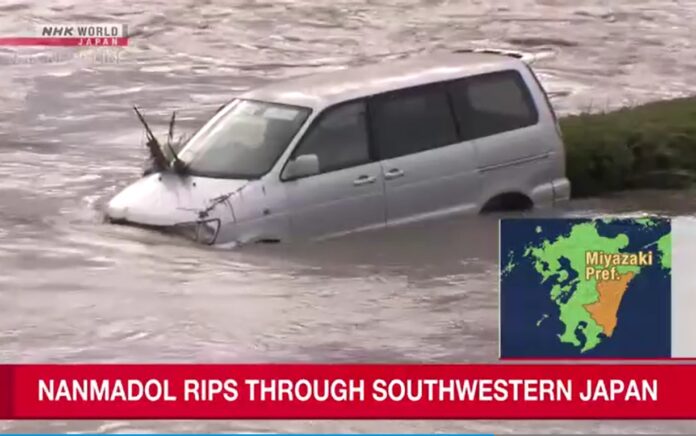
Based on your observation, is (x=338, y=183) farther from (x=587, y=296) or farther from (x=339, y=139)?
(x=587, y=296)

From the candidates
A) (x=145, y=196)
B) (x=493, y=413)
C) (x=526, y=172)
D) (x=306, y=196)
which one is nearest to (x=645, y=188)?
(x=526, y=172)

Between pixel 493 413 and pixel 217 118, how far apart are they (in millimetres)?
4179

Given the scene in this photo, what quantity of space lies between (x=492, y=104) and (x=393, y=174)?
964 mm

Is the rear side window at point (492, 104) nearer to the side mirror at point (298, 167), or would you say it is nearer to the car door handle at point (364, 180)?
the car door handle at point (364, 180)

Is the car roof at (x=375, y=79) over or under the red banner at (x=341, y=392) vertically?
over

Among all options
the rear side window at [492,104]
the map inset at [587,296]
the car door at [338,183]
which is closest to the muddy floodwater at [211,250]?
the car door at [338,183]

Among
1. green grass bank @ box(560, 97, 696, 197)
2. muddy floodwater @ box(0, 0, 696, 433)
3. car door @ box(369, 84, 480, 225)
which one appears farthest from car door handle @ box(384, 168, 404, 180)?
green grass bank @ box(560, 97, 696, 197)

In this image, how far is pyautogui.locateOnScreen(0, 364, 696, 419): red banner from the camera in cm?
490

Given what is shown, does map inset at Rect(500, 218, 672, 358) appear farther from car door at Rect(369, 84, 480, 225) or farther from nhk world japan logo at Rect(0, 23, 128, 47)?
nhk world japan logo at Rect(0, 23, 128, 47)

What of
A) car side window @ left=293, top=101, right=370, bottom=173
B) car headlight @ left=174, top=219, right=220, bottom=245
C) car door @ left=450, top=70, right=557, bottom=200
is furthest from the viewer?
car door @ left=450, top=70, right=557, bottom=200

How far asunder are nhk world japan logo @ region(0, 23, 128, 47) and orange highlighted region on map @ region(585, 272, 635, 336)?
16.7 feet

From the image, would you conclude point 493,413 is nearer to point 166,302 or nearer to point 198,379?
point 198,379

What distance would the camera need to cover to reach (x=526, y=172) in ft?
28.8

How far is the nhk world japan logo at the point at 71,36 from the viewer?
385 inches
